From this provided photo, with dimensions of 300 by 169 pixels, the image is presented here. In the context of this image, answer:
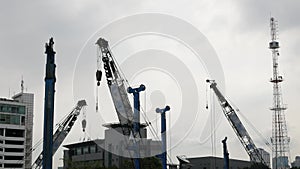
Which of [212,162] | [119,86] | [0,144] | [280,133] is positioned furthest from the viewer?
[0,144]

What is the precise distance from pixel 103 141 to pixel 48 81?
92337mm

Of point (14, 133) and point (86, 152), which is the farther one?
point (14, 133)

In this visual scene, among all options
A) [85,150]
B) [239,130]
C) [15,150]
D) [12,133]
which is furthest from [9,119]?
[239,130]

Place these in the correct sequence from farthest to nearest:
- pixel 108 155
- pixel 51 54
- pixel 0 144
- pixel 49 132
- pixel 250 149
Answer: pixel 0 144
pixel 108 155
pixel 250 149
pixel 51 54
pixel 49 132

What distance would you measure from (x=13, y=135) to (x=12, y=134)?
65cm

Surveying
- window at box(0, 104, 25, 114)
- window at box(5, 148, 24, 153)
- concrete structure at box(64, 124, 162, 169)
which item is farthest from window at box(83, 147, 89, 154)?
window at box(0, 104, 25, 114)

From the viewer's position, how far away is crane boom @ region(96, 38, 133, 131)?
72.6m

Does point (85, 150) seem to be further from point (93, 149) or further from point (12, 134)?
point (12, 134)

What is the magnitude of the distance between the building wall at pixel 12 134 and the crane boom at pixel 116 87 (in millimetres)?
82950

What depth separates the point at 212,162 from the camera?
13300 centimetres

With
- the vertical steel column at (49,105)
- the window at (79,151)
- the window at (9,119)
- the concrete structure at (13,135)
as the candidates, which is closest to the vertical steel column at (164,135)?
Result: the vertical steel column at (49,105)

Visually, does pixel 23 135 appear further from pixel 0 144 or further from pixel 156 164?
pixel 156 164

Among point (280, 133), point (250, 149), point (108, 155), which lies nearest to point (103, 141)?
point (108, 155)

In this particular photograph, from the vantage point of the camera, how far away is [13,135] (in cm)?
15038
